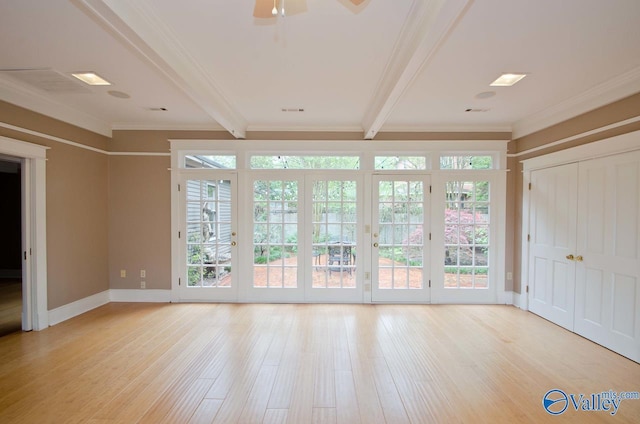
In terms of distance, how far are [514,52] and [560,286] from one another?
2.91 metres

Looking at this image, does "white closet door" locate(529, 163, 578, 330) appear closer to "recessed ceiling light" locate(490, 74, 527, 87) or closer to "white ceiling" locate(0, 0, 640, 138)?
"white ceiling" locate(0, 0, 640, 138)

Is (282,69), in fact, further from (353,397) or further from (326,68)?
(353,397)

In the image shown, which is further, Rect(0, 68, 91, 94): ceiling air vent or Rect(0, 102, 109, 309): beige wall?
Rect(0, 102, 109, 309): beige wall

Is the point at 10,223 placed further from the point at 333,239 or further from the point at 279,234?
the point at 333,239

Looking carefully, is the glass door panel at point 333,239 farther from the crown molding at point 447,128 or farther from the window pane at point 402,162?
the crown molding at point 447,128

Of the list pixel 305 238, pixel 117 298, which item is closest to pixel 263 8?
pixel 305 238

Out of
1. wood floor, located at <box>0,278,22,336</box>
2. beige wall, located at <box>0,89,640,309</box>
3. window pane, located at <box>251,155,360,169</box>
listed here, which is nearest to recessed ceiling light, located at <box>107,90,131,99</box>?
beige wall, located at <box>0,89,640,309</box>

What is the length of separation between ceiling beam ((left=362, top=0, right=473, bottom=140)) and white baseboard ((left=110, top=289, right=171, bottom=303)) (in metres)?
4.12

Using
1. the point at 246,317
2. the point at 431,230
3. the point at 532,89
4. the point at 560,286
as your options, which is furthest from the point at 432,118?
the point at 246,317

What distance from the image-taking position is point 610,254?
297cm

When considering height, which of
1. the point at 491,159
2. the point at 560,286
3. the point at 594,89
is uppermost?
the point at 594,89

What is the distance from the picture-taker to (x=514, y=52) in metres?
2.34

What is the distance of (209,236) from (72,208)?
174 cm

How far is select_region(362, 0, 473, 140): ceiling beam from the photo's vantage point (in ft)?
5.48
